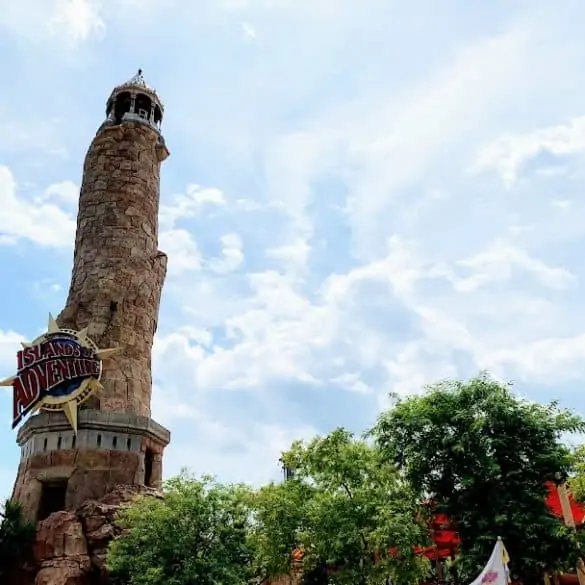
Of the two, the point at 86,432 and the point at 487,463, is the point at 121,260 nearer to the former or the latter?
the point at 86,432

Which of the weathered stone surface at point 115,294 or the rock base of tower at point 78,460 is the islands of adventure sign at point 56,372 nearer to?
the rock base of tower at point 78,460

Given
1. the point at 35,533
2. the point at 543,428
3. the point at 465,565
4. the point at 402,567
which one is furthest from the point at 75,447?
the point at 543,428

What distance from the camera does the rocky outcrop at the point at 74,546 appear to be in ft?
93.0

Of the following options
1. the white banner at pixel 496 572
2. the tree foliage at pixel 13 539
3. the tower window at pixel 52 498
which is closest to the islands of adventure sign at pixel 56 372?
the tower window at pixel 52 498

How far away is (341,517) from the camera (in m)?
22.3

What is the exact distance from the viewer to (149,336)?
39.3 meters

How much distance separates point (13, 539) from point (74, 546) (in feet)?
9.87

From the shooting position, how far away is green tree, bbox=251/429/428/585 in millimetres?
21625

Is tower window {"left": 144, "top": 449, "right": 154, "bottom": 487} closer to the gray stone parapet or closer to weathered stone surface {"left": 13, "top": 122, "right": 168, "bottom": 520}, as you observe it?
weathered stone surface {"left": 13, "top": 122, "right": 168, "bottom": 520}

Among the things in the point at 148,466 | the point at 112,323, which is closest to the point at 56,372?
the point at 112,323

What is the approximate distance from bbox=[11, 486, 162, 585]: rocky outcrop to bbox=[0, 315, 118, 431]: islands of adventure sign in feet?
18.3

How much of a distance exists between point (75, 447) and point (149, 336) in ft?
28.2

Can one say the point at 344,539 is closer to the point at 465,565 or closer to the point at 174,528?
the point at 465,565

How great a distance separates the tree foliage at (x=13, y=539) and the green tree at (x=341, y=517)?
1187 cm
